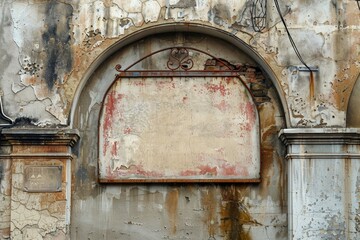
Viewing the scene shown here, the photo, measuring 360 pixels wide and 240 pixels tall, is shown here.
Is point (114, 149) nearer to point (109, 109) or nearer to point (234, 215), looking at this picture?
point (109, 109)

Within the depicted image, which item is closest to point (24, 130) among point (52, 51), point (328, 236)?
point (52, 51)

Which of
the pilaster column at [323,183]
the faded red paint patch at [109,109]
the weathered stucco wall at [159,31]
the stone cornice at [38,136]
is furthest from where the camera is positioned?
the faded red paint patch at [109,109]

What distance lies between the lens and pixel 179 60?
10.1 meters

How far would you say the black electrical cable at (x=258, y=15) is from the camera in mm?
9859

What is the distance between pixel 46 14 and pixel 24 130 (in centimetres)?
143

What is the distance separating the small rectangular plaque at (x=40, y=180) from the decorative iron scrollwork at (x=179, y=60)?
1.89m

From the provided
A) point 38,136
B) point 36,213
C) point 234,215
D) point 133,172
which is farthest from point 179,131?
point 36,213

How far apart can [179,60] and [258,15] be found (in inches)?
42.9

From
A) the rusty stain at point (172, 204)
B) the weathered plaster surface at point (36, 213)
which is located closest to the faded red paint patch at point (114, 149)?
the weathered plaster surface at point (36, 213)

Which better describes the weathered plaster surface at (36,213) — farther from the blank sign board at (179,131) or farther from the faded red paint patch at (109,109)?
the faded red paint patch at (109,109)

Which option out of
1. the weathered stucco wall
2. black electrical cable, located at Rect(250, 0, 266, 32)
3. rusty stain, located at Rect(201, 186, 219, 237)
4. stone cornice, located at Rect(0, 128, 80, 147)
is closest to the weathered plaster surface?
the weathered stucco wall

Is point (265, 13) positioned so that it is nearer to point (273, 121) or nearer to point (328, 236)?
point (273, 121)

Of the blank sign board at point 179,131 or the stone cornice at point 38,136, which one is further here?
the blank sign board at point 179,131

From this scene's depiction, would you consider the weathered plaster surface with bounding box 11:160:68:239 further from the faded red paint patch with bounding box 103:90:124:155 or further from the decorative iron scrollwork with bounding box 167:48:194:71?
the decorative iron scrollwork with bounding box 167:48:194:71
